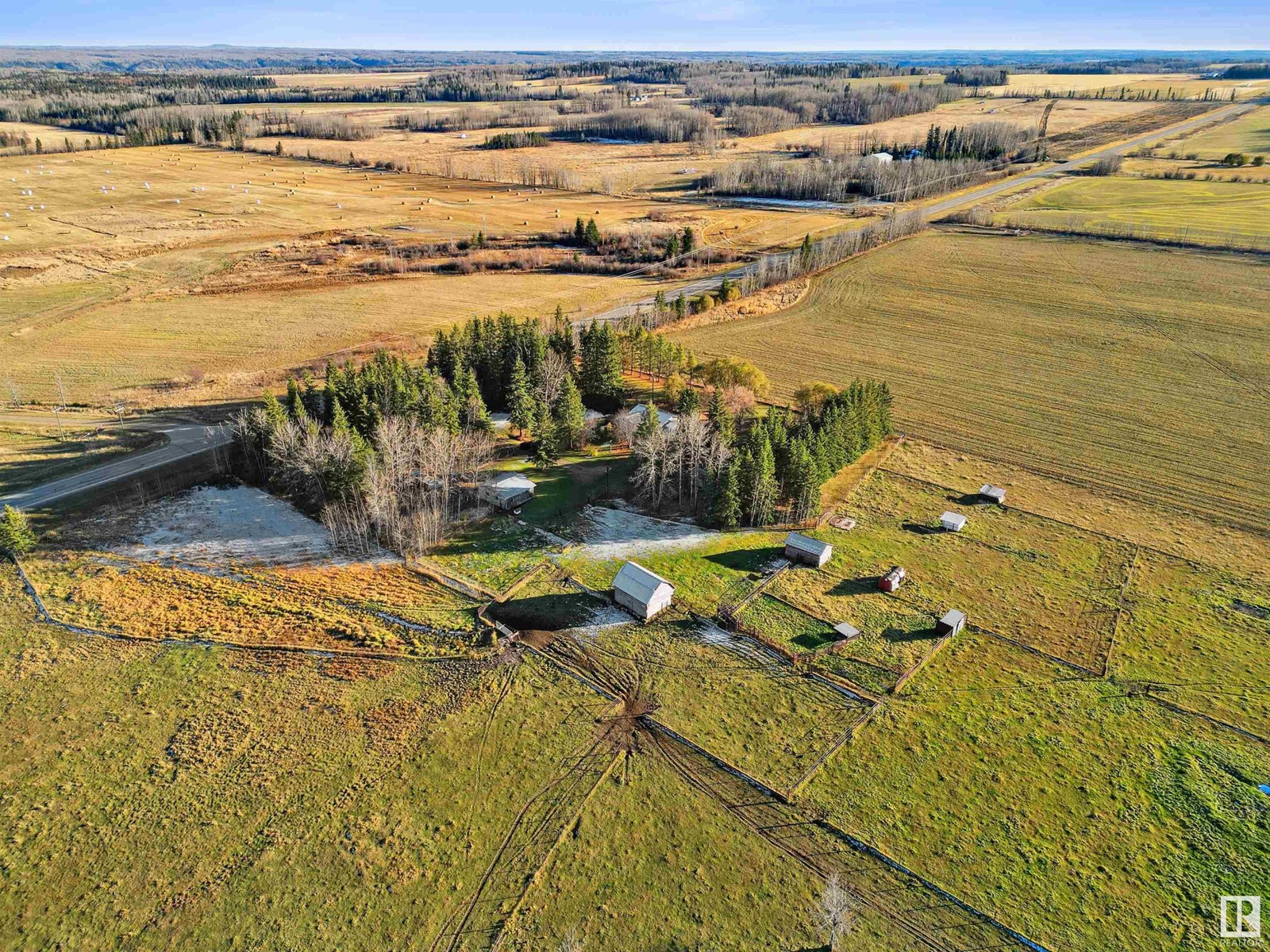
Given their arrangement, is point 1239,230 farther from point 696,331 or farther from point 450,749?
point 450,749

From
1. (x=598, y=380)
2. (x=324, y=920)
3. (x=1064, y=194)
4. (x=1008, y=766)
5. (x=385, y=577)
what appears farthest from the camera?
(x=1064, y=194)

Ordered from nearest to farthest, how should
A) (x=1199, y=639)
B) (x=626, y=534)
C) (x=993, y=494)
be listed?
(x=1199, y=639), (x=626, y=534), (x=993, y=494)

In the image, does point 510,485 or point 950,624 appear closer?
point 950,624

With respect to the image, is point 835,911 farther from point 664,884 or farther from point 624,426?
point 624,426

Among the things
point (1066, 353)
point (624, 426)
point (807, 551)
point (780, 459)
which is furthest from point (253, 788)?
point (1066, 353)

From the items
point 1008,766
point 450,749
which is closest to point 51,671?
point 450,749

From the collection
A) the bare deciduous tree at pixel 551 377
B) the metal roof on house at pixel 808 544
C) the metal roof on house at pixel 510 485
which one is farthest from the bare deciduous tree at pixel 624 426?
the metal roof on house at pixel 808 544

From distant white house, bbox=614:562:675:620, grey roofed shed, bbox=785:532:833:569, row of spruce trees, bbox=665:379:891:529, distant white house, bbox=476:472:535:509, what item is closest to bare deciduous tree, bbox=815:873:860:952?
distant white house, bbox=614:562:675:620
